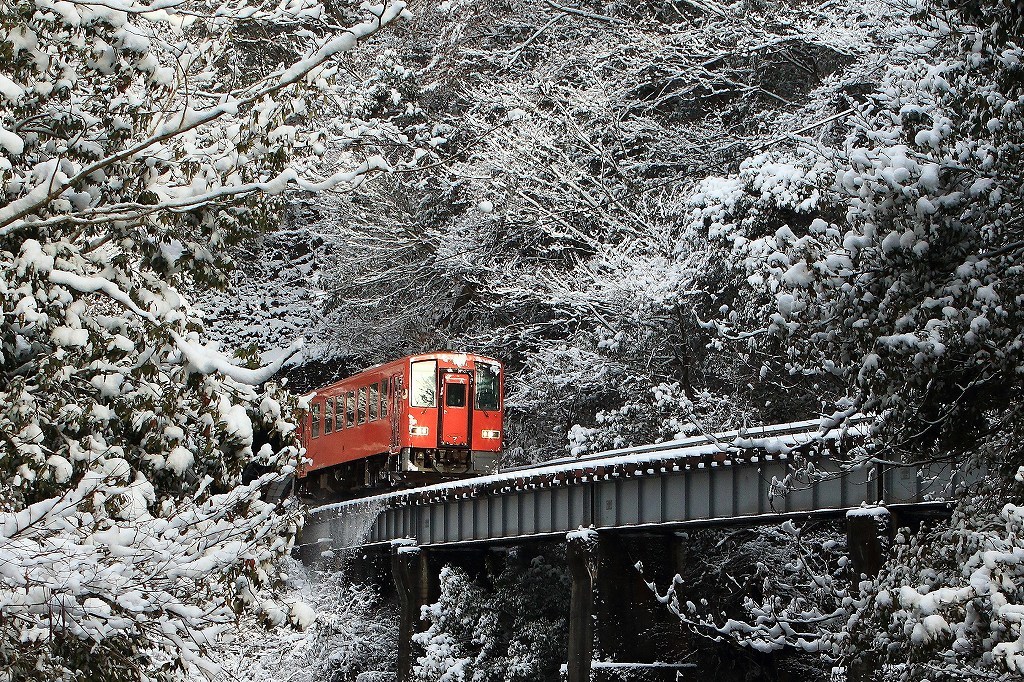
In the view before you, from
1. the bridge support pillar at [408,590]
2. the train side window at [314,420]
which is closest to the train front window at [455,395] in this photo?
the bridge support pillar at [408,590]

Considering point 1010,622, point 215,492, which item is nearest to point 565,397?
point 215,492

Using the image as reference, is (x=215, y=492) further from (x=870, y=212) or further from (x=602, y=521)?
(x=602, y=521)

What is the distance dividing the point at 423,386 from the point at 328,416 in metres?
5.76

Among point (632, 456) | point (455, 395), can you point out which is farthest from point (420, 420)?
point (632, 456)

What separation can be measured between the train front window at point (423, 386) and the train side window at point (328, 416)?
5238mm

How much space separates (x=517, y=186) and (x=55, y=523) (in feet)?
101

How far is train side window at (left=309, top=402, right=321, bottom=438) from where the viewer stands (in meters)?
40.1

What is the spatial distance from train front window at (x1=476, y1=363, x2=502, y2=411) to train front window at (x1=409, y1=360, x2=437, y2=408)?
146cm

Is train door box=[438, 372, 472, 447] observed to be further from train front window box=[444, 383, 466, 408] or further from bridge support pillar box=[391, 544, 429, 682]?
bridge support pillar box=[391, 544, 429, 682]

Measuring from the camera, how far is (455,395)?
115ft

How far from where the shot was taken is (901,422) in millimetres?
13258

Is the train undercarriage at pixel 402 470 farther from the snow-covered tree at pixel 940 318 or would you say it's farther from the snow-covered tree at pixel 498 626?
the snow-covered tree at pixel 940 318

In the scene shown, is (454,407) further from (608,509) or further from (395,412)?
(608,509)

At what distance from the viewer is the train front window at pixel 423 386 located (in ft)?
112
